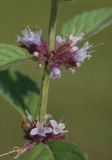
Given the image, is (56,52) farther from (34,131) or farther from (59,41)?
(34,131)

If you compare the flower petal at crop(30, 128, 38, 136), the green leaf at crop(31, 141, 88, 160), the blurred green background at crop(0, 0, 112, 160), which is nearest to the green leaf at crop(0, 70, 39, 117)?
the flower petal at crop(30, 128, 38, 136)

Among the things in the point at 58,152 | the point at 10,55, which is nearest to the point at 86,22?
the point at 10,55

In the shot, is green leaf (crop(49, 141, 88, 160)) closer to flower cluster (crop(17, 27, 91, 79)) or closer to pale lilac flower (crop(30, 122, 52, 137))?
pale lilac flower (crop(30, 122, 52, 137))

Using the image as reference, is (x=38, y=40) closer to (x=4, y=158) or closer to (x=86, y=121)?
(x=4, y=158)

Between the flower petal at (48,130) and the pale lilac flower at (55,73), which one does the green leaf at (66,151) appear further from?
the pale lilac flower at (55,73)

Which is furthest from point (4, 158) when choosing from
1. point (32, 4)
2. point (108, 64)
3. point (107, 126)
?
point (32, 4)
